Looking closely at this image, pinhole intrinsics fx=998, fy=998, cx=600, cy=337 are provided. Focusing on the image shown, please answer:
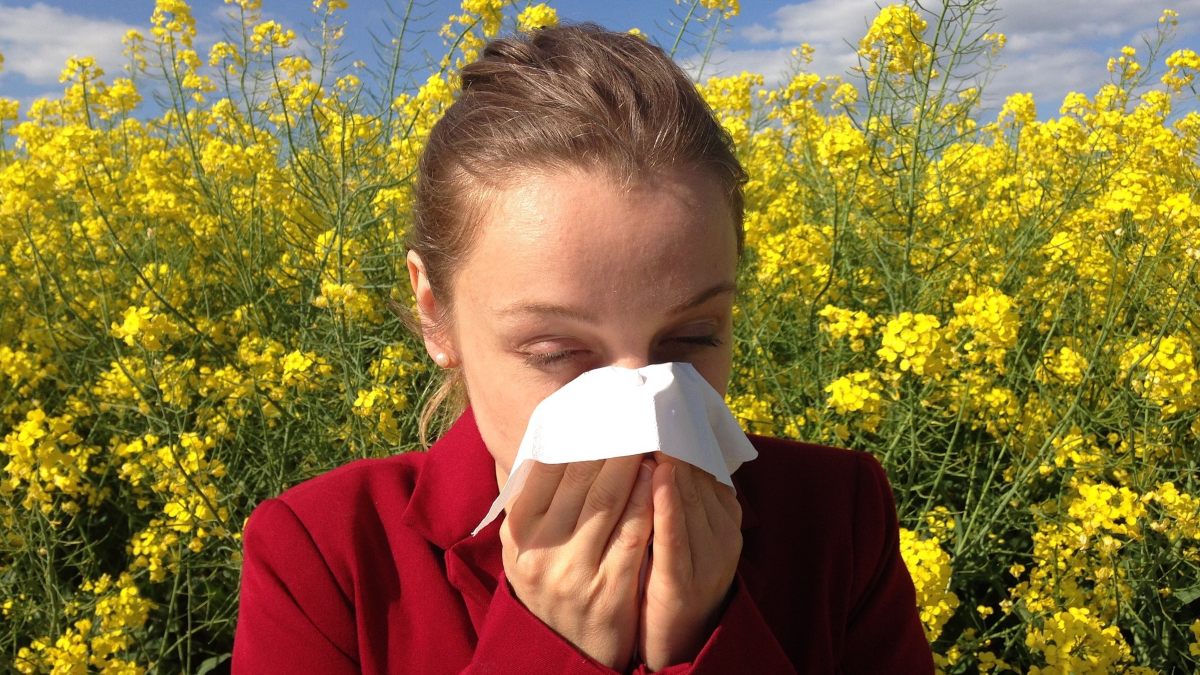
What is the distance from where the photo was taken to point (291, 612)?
1.19 m

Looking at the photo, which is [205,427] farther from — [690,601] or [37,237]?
[690,601]

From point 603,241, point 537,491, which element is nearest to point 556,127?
point 603,241

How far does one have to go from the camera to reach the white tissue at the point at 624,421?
3.08ft

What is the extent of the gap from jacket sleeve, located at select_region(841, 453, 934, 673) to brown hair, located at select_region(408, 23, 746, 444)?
390 millimetres

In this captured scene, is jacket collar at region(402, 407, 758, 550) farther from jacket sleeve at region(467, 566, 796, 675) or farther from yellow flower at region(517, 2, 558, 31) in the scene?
yellow flower at region(517, 2, 558, 31)

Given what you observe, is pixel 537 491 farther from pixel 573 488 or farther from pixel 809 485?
pixel 809 485

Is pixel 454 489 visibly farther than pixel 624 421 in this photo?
Yes

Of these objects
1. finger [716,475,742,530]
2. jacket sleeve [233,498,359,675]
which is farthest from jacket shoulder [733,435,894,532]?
jacket sleeve [233,498,359,675]

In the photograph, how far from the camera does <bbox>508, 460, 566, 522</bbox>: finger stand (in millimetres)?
993

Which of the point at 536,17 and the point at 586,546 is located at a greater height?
the point at 536,17

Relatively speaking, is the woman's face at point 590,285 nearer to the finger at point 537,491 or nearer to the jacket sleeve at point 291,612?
the finger at point 537,491

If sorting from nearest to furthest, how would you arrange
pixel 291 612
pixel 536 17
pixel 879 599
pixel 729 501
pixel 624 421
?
pixel 624 421 → pixel 729 501 → pixel 291 612 → pixel 879 599 → pixel 536 17

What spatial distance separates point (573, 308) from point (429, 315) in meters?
0.44

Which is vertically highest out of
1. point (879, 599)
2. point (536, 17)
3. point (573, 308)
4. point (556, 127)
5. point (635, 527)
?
point (536, 17)
